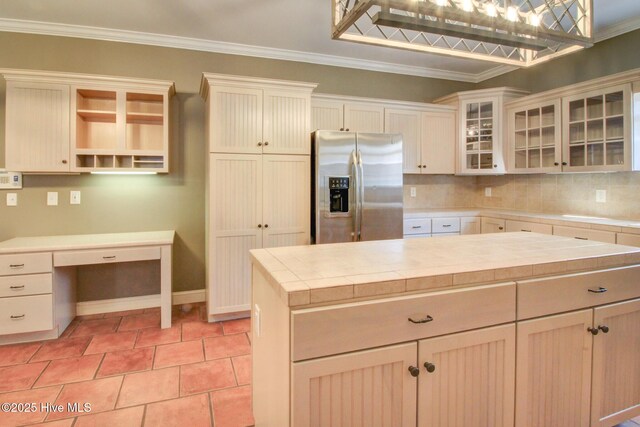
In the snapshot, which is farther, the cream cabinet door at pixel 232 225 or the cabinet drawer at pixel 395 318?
the cream cabinet door at pixel 232 225

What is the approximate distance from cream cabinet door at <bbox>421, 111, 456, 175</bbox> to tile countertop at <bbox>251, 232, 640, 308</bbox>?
2.36 m

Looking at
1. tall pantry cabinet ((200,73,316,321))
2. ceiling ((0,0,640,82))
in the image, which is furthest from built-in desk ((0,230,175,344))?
ceiling ((0,0,640,82))

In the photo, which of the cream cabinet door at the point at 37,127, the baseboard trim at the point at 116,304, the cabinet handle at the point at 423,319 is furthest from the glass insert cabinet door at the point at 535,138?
the cream cabinet door at the point at 37,127

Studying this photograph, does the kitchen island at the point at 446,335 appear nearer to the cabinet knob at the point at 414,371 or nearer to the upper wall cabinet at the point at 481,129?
the cabinet knob at the point at 414,371

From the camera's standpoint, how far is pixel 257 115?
3.14 m

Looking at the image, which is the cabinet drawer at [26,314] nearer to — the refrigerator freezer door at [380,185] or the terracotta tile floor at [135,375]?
the terracotta tile floor at [135,375]

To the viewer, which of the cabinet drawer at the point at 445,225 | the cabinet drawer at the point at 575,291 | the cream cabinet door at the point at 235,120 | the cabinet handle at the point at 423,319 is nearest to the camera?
the cabinet handle at the point at 423,319

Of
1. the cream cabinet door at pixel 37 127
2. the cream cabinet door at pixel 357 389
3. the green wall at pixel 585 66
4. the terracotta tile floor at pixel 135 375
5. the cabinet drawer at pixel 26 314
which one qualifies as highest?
the green wall at pixel 585 66

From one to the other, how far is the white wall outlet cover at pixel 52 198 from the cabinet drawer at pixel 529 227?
4365mm

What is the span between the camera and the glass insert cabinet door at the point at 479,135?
13.3 ft

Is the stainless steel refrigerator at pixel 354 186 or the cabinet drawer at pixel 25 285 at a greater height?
the stainless steel refrigerator at pixel 354 186

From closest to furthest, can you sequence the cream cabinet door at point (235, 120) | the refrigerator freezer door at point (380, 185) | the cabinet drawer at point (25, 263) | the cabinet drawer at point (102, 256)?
the cabinet drawer at point (25, 263) → the cabinet drawer at point (102, 256) → the cream cabinet door at point (235, 120) → the refrigerator freezer door at point (380, 185)

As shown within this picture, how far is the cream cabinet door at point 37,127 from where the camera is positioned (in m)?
2.84

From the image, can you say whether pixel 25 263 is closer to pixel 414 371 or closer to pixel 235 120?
pixel 235 120
